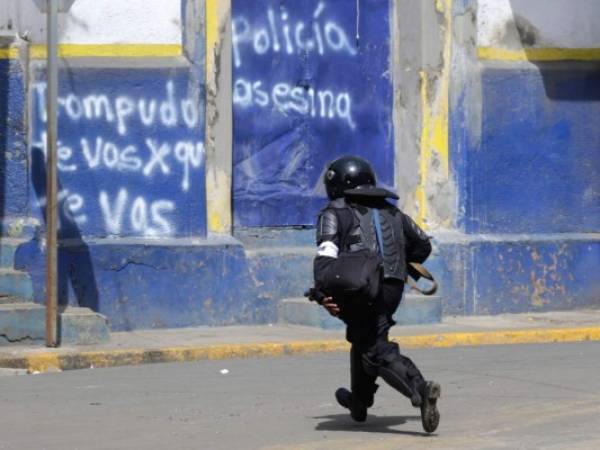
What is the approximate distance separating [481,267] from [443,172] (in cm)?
102

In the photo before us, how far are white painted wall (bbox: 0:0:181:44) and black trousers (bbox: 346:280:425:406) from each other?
5995 millimetres

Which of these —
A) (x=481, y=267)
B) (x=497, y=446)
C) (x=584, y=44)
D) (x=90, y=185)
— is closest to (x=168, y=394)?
(x=497, y=446)

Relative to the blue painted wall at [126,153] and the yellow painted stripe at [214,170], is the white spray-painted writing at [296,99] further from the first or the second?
the blue painted wall at [126,153]

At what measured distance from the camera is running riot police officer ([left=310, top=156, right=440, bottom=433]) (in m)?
8.38

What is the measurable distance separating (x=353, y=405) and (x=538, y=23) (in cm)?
770

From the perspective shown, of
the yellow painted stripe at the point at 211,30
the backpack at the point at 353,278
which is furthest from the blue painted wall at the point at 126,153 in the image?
the backpack at the point at 353,278

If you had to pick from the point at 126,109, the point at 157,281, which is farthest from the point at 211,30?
the point at 157,281

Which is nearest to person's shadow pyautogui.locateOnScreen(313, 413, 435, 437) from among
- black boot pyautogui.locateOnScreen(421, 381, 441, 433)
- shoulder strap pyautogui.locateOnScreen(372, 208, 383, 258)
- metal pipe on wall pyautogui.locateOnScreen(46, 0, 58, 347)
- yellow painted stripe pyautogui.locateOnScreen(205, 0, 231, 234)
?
black boot pyautogui.locateOnScreen(421, 381, 441, 433)

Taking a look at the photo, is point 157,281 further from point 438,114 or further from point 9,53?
point 438,114

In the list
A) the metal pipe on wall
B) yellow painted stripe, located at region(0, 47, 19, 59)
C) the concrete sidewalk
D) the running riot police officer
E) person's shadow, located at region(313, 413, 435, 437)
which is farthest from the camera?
yellow painted stripe, located at region(0, 47, 19, 59)

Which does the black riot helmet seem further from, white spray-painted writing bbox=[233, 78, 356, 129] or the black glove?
white spray-painted writing bbox=[233, 78, 356, 129]

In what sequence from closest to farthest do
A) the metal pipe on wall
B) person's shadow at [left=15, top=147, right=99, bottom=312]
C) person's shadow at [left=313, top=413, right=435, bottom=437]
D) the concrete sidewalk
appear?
person's shadow at [left=313, top=413, right=435, bottom=437], the concrete sidewalk, the metal pipe on wall, person's shadow at [left=15, top=147, right=99, bottom=312]

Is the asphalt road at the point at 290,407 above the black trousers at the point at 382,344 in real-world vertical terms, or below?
below

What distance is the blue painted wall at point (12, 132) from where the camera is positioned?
13.7 m
